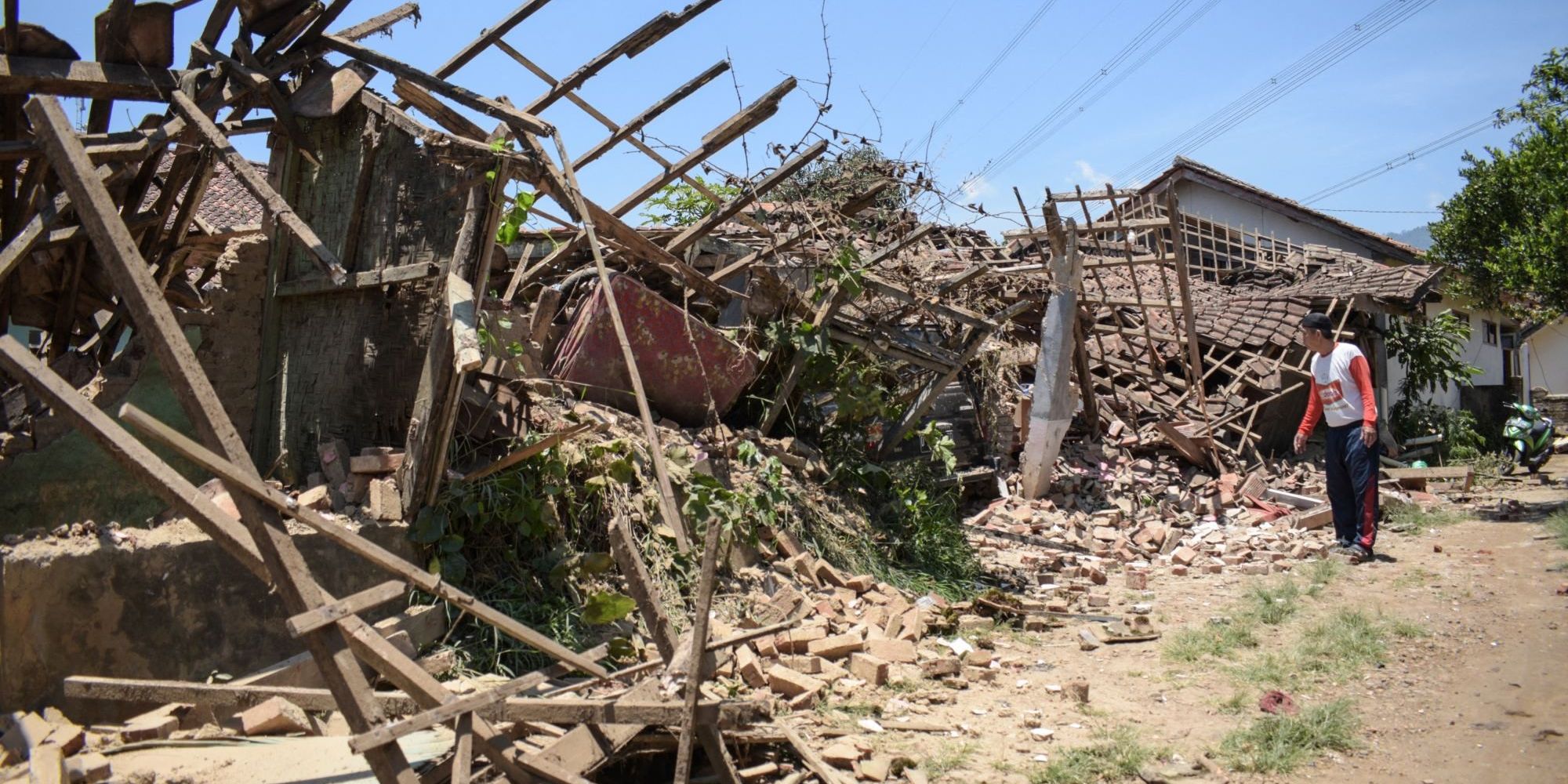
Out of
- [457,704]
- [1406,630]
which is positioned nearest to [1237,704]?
[1406,630]

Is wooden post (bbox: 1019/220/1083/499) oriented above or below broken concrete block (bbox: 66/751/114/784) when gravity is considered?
above

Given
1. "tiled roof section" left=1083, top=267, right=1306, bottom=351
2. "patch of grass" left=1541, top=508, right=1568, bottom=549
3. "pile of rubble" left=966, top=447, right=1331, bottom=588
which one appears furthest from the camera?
"tiled roof section" left=1083, top=267, right=1306, bottom=351

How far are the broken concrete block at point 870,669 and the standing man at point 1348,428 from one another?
4.63 metres

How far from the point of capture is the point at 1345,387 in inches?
314

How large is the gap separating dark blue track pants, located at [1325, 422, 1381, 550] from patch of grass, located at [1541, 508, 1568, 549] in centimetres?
158

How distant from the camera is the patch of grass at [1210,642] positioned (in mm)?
5973

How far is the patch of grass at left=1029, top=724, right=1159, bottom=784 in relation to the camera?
166 inches

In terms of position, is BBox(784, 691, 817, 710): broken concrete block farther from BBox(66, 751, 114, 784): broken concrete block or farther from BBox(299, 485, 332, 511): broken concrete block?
BBox(66, 751, 114, 784): broken concrete block

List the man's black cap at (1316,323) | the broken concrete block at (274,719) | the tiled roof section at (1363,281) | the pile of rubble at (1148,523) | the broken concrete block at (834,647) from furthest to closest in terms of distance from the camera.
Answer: the tiled roof section at (1363,281), the pile of rubble at (1148,523), the man's black cap at (1316,323), the broken concrete block at (834,647), the broken concrete block at (274,719)

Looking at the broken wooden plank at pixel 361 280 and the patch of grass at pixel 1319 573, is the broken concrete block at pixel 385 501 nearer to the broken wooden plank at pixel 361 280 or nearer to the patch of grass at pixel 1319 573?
the broken wooden plank at pixel 361 280

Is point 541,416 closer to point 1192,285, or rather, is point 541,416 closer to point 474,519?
point 474,519

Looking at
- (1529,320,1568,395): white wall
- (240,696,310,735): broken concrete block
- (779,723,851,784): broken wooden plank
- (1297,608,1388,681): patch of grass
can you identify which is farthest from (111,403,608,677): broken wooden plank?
(1529,320,1568,395): white wall

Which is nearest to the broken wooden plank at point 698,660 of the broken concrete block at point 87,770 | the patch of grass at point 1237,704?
the broken concrete block at point 87,770

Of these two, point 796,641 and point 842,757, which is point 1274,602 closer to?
point 796,641
